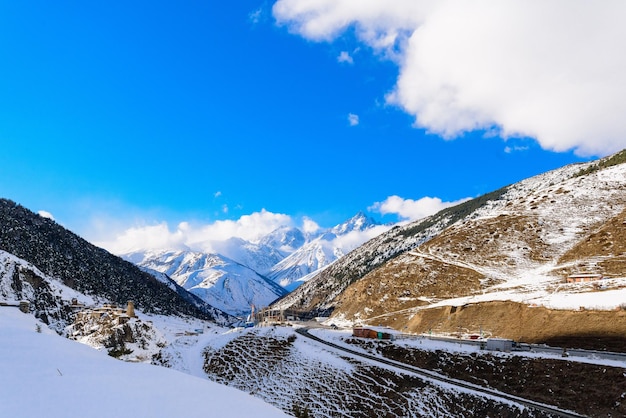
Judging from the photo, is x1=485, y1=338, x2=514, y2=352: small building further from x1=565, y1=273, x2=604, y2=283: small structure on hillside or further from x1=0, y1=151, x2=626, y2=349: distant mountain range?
x1=565, y1=273, x2=604, y2=283: small structure on hillside

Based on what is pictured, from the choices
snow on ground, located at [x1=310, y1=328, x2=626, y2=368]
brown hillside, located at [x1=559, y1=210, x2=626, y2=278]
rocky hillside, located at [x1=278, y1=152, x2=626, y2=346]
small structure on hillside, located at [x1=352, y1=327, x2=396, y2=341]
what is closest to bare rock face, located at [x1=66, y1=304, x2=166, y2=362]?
snow on ground, located at [x1=310, y1=328, x2=626, y2=368]

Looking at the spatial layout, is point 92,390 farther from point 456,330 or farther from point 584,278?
point 584,278

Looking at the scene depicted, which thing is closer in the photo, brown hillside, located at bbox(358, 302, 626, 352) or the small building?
brown hillside, located at bbox(358, 302, 626, 352)

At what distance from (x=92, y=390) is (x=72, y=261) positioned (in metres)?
163

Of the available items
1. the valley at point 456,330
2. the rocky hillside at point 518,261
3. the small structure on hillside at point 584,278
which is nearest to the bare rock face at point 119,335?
the valley at point 456,330

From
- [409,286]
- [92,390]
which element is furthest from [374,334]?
[92,390]

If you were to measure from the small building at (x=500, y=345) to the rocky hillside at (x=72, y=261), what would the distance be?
11197 cm

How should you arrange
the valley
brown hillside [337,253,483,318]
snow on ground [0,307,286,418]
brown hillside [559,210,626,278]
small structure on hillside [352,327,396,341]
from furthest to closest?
brown hillside [337,253,483,318]
brown hillside [559,210,626,278]
small structure on hillside [352,327,396,341]
the valley
snow on ground [0,307,286,418]

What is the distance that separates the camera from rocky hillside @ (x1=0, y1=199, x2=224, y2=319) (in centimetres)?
12212

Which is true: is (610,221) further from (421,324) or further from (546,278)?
(421,324)

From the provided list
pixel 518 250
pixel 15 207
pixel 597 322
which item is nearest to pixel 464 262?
pixel 518 250

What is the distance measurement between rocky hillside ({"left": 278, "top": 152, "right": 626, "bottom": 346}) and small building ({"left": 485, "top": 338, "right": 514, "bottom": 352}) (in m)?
A: 11.7

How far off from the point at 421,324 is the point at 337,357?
2648 centimetres

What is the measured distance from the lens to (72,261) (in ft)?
470
